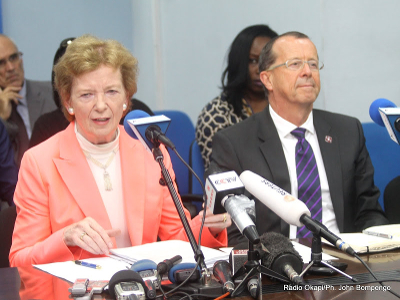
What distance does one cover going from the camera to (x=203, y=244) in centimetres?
206

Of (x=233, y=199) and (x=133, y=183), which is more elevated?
(x=233, y=199)

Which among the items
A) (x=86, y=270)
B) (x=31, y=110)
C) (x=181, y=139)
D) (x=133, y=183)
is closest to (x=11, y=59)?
(x=31, y=110)

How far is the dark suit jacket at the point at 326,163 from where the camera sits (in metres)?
2.58

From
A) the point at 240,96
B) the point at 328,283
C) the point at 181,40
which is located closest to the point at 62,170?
the point at 328,283

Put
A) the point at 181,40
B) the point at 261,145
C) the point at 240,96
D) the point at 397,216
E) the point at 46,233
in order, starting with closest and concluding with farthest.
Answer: the point at 46,233, the point at 261,145, the point at 397,216, the point at 240,96, the point at 181,40

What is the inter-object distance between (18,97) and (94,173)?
98.7 inches

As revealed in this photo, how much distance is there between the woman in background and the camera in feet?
12.5

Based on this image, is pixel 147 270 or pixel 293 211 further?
pixel 147 270

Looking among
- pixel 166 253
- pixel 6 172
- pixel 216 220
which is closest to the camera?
pixel 166 253

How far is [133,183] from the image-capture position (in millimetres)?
2305

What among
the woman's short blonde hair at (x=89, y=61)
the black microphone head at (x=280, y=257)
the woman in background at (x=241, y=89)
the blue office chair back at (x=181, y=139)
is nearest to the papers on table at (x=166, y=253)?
the black microphone head at (x=280, y=257)

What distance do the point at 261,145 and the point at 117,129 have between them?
2.36 ft

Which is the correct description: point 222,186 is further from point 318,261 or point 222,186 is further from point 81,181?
point 81,181

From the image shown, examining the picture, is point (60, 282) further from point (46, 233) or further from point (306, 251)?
point (306, 251)
